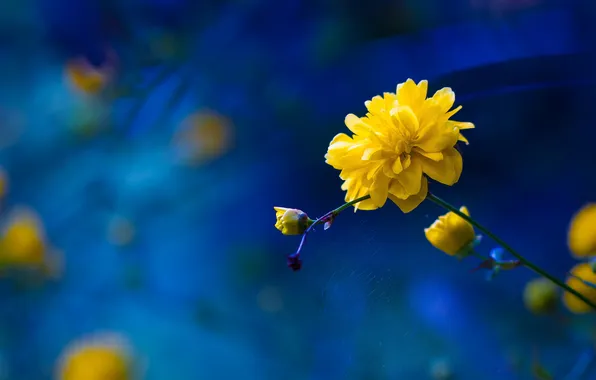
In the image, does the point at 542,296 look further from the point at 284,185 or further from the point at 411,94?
the point at 284,185

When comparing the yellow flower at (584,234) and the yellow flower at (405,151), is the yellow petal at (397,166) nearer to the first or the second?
the yellow flower at (405,151)

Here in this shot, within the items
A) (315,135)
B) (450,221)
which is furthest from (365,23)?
(450,221)

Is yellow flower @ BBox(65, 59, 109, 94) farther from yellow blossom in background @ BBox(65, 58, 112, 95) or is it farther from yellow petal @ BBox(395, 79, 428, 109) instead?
yellow petal @ BBox(395, 79, 428, 109)

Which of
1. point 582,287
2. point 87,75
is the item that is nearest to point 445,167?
point 582,287

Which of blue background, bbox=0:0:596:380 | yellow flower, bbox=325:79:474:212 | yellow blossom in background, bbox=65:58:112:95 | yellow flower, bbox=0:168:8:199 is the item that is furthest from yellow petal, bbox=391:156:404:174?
yellow flower, bbox=0:168:8:199

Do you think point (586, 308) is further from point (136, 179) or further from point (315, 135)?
point (136, 179)

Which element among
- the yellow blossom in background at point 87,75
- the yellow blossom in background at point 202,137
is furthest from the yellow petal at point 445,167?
the yellow blossom in background at point 87,75
